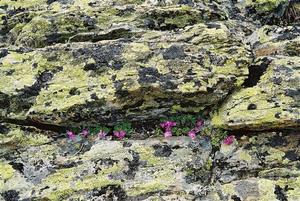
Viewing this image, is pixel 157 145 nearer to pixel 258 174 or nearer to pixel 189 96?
pixel 189 96

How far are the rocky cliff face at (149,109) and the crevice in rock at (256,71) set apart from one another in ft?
0.13

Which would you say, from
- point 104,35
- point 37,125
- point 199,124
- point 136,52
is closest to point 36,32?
point 104,35

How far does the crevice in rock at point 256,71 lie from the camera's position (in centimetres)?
1323

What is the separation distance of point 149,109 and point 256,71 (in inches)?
138

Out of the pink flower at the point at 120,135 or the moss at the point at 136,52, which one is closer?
the pink flower at the point at 120,135

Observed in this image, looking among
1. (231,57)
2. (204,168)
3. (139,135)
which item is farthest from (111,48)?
(204,168)

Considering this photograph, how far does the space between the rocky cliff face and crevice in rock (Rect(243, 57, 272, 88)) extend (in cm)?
4

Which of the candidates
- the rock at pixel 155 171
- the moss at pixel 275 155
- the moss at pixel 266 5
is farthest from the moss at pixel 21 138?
the moss at pixel 266 5

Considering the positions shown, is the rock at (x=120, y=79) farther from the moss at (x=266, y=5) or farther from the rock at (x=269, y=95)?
the moss at (x=266, y=5)

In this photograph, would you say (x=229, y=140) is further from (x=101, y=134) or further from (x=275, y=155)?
(x=101, y=134)

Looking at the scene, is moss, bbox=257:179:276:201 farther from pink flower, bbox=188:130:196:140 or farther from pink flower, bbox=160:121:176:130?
pink flower, bbox=160:121:176:130

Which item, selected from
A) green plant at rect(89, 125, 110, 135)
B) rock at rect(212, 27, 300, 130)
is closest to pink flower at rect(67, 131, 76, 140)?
green plant at rect(89, 125, 110, 135)

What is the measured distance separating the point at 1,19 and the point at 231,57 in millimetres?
8411

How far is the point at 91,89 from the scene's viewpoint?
42.0ft
